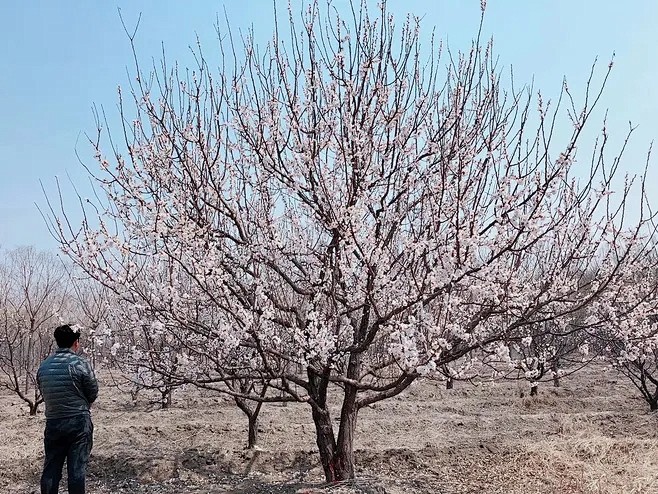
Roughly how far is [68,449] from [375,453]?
3825 millimetres

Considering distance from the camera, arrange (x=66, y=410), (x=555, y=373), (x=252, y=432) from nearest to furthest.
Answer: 1. (x=66, y=410)
2. (x=555, y=373)
3. (x=252, y=432)

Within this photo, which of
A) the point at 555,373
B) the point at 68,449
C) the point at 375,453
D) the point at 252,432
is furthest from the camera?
the point at 252,432

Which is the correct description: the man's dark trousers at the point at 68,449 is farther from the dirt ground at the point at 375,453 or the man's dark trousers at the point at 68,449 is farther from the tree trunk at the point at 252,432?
the tree trunk at the point at 252,432

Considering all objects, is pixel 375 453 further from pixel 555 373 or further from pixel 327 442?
pixel 555 373

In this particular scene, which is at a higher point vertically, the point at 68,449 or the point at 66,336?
the point at 66,336

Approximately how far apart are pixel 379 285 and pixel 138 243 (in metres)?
2.37

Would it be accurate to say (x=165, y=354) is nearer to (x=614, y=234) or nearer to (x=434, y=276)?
(x=434, y=276)

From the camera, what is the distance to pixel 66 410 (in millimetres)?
4273

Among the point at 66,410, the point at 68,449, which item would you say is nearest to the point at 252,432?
the point at 68,449

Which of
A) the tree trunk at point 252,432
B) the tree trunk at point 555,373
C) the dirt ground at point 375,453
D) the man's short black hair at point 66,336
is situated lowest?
the dirt ground at point 375,453

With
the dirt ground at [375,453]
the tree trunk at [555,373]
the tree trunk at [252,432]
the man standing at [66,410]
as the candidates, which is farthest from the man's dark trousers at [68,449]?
the tree trunk at [555,373]

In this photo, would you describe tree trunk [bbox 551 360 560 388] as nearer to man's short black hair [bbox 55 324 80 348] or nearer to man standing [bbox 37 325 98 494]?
man standing [bbox 37 325 98 494]

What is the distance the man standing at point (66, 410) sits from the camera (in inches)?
168

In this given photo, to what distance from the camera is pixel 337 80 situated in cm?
507
